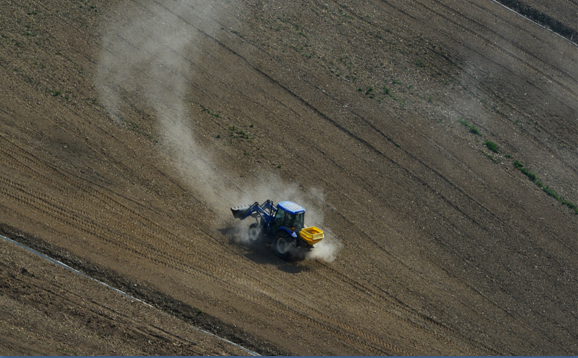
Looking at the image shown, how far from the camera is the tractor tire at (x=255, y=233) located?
67.8 ft

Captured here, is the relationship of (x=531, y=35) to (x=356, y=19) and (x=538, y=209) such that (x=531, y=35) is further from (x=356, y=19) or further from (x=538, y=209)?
(x=538, y=209)

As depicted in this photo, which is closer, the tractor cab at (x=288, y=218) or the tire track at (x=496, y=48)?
the tractor cab at (x=288, y=218)

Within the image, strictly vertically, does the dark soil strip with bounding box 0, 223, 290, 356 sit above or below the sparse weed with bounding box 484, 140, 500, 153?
below

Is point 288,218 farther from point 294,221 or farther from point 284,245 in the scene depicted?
point 284,245

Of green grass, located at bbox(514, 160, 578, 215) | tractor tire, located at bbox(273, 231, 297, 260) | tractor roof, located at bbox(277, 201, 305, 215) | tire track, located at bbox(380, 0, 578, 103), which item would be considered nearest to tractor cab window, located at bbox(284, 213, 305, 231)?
tractor roof, located at bbox(277, 201, 305, 215)

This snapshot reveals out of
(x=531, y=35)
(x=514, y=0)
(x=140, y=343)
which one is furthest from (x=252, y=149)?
(x=514, y=0)

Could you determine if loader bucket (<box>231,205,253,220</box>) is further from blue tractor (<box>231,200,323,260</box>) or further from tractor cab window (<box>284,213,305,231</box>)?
tractor cab window (<box>284,213,305,231</box>)

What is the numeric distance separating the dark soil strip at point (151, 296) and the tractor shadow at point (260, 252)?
3.42 metres

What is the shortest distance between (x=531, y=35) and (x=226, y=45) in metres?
19.4

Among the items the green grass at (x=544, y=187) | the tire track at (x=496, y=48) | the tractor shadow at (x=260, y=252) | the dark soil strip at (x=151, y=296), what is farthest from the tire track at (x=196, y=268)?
the tire track at (x=496, y=48)

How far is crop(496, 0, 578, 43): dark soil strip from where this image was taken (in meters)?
37.5

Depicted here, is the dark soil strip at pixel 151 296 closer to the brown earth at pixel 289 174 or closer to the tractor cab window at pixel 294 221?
the brown earth at pixel 289 174

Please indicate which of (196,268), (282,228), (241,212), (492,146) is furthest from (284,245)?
(492,146)

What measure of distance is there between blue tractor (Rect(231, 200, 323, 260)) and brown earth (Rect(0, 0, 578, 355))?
1.86 feet
